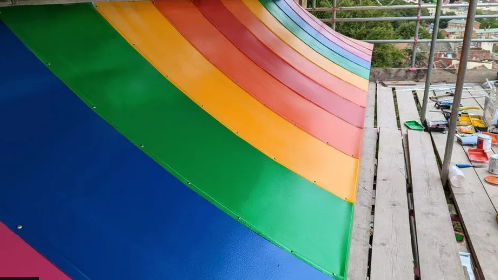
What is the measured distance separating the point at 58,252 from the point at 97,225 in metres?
0.12

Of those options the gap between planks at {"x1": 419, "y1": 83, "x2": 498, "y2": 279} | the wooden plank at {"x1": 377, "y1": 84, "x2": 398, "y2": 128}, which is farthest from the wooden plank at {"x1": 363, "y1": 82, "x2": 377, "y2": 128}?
the gap between planks at {"x1": 419, "y1": 83, "x2": 498, "y2": 279}

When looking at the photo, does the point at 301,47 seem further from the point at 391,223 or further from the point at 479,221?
the point at 479,221

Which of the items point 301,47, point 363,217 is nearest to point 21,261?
point 363,217

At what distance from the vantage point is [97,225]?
1.11 m

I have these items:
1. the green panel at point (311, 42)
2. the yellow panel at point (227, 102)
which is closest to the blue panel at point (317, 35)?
the green panel at point (311, 42)

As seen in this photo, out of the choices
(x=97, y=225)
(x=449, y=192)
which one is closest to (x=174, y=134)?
(x=97, y=225)

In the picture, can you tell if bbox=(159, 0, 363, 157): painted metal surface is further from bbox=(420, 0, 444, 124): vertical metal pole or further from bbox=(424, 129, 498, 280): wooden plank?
bbox=(420, 0, 444, 124): vertical metal pole

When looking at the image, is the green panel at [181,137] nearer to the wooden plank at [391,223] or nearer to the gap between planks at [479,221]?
the wooden plank at [391,223]

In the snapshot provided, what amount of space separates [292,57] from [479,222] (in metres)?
1.44

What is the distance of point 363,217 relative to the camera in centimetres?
228

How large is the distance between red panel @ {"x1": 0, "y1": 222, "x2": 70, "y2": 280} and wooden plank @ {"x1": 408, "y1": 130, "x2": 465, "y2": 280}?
1.50 m

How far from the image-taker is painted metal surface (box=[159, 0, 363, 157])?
2.10 metres

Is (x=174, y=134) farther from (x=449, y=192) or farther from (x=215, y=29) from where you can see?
(x=449, y=192)

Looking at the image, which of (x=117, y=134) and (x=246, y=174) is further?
(x=246, y=174)
